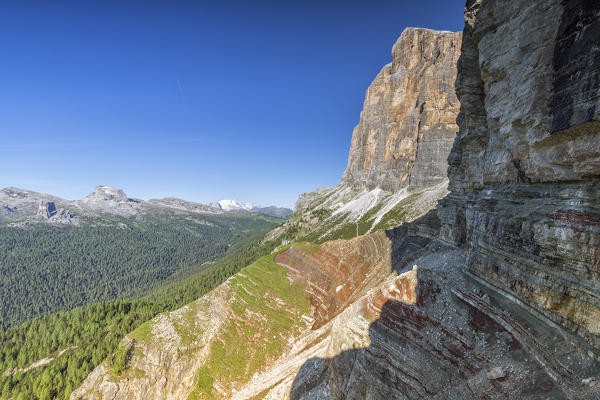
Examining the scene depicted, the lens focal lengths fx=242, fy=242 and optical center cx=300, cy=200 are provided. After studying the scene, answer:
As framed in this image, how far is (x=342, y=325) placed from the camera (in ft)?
88.8

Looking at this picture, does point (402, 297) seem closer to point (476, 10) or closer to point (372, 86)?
point (476, 10)

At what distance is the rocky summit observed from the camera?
14.2m

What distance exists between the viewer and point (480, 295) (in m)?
20.9

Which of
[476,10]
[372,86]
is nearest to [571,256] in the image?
[476,10]

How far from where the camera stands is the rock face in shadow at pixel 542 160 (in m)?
13.7

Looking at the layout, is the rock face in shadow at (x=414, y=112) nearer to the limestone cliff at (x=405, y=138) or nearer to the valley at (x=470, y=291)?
the limestone cliff at (x=405, y=138)

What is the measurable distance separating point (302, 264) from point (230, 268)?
7059 cm

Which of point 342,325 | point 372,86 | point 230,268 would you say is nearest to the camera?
point 342,325

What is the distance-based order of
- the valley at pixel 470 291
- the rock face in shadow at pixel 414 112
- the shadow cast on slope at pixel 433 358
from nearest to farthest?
the valley at pixel 470 291 → the shadow cast on slope at pixel 433 358 → the rock face in shadow at pixel 414 112

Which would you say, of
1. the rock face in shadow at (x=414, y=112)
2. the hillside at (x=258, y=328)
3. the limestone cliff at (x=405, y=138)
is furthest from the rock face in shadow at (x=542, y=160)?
the rock face in shadow at (x=414, y=112)

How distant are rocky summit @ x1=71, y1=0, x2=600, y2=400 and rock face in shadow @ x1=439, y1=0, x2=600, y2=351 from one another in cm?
9

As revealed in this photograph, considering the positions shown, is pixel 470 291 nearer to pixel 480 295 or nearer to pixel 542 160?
pixel 480 295

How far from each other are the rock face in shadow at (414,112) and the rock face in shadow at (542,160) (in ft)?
362

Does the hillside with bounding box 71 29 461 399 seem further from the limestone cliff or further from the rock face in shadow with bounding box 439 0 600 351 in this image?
the limestone cliff
